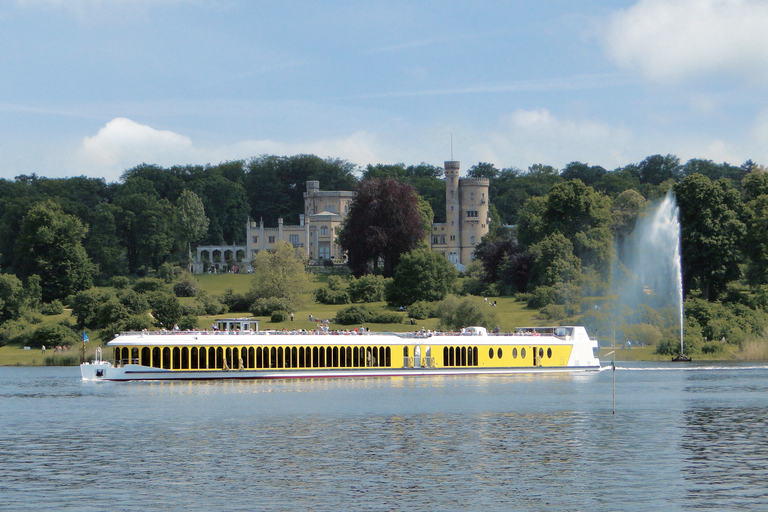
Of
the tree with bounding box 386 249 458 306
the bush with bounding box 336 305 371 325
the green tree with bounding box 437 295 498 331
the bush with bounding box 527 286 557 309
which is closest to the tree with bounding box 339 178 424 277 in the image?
the tree with bounding box 386 249 458 306

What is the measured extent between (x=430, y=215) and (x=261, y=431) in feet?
510

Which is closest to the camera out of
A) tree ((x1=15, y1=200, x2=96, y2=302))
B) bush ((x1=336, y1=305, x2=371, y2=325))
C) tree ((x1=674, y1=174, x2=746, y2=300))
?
tree ((x1=674, y1=174, x2=746, y2=300))

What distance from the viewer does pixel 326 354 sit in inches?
2864

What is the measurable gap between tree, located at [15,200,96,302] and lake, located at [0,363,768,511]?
263 ft

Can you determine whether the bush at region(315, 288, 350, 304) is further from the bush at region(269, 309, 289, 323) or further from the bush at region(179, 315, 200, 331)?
the bush at region(179, 315, 200, 331)

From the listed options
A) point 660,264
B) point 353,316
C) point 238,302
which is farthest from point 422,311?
point 660,264

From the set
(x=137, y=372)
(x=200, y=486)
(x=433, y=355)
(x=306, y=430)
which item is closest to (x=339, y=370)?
(x=433, y=355)

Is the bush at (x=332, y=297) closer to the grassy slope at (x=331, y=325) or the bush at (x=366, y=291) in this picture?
the bush at (x=366, y=291)

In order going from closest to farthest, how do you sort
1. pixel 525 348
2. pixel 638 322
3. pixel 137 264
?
pixel 525 348 < pixel 638 322 < pixel 137 264

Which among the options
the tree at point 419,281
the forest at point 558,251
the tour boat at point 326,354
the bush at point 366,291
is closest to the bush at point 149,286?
the forest at point 558,251

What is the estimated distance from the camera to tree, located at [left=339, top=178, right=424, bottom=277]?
490 feet

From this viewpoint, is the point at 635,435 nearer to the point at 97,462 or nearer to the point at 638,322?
the point at 97,462

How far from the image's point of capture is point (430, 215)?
197m

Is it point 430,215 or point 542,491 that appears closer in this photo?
point 542,491
